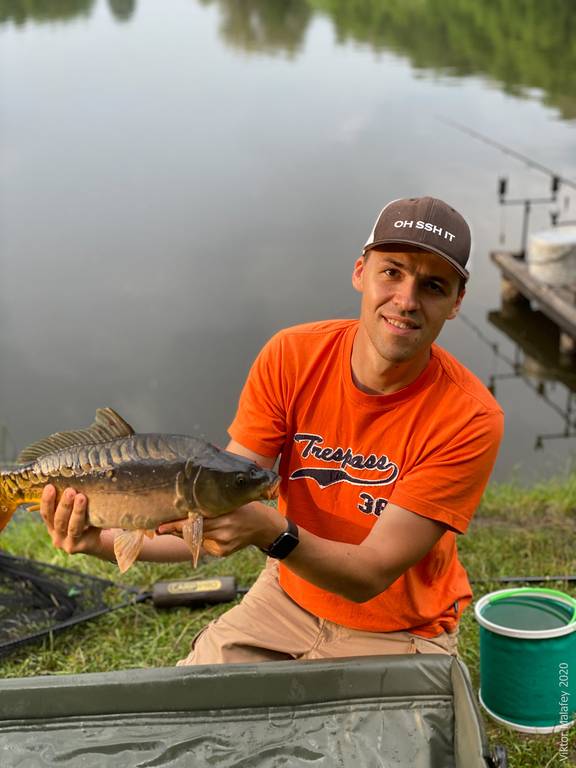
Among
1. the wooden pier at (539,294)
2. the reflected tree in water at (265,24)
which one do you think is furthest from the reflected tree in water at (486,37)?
the wooden pier at (539,294)

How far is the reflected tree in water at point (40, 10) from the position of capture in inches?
949

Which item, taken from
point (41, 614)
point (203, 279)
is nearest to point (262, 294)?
point (203, 279)

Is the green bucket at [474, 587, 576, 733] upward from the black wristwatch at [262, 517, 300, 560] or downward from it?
downward

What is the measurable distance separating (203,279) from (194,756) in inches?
308

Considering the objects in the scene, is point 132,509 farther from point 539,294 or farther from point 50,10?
point 50,10

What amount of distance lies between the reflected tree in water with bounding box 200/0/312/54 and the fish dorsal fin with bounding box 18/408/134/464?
71.8 feet

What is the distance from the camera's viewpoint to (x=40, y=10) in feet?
85.6

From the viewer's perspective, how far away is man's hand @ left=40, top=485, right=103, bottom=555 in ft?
5.74

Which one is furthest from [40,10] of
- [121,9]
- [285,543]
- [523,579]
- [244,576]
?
[285,543]

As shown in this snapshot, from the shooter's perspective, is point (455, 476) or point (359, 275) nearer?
point (455, 476)

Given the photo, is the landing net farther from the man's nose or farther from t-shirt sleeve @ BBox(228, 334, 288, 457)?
the man's nose

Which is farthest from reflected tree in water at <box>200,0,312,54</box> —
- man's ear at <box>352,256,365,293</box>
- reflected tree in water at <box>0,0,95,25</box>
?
man's ear at <box>352,256,365,293</box>

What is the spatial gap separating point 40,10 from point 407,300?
90.0ft

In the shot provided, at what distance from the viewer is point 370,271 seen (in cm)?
207
